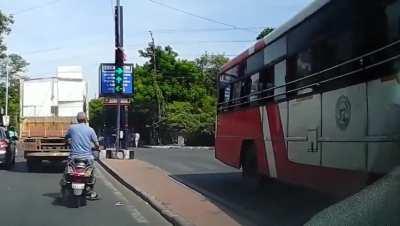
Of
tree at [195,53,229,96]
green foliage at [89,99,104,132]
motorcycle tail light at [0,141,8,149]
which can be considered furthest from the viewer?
green foliage at [89,99,104,132]

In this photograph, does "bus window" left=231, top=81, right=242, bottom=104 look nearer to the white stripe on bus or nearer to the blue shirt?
the white stripe on bus

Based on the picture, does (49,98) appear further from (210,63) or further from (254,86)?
(210,63)

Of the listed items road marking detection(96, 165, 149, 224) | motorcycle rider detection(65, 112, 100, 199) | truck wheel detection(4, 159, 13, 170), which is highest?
motorcycle rider detection(65, 112, 100, 199)

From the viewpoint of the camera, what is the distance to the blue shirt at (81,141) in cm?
1304

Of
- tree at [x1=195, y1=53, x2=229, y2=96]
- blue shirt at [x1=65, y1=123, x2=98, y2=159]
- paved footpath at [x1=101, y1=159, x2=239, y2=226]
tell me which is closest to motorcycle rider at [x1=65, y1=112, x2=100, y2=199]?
blue shirt at [x1=65, y1=123, x2=98, y2=159]

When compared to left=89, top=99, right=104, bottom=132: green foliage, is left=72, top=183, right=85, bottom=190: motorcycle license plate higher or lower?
lower

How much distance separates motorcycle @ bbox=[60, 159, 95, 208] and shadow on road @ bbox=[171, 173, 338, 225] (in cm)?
252

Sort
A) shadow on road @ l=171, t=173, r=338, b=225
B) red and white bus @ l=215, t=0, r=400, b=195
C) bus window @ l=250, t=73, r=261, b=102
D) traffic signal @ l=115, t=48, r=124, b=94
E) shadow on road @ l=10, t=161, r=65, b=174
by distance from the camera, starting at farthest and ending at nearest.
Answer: traffic signal @ l=115, t=48, r=124, b=94 < shadow on road @ l=10, t=161, r=65, b=174 < bus window @ l=250, t=73, r=261, b=102 < shadow on road @ l=171, t=173, r=338, b=225 < red and white bus @ l=215, t=0, r=400, b=195

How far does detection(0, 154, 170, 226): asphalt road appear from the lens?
1088 centimetres

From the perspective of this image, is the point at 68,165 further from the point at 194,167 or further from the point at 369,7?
the point at 194,167

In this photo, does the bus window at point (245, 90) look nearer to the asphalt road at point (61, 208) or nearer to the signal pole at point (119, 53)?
the asphalt road at point (61, 208)

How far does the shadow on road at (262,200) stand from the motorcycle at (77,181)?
2.52 metres

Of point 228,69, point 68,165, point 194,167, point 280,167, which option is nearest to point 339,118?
point 280,167

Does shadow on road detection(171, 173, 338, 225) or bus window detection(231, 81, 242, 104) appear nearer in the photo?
shadow on road detection(171, 173, 338, 225)
